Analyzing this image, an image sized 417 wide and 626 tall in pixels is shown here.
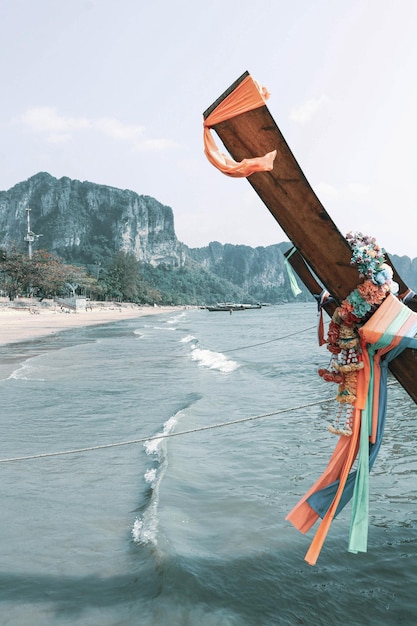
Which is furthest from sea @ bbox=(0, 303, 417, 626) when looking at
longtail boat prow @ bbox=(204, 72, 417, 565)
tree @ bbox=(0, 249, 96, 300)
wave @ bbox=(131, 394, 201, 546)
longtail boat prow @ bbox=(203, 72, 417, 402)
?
tree @ bbox=(0, 249, 96, 300)

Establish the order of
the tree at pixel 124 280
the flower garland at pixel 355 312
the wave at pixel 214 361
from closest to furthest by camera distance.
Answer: the flower garland at pixel 355 312 < the wave at pixel 214 361 < the tree at pixel 124 280

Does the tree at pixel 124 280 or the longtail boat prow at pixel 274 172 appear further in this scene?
the tree at pixel 124 280

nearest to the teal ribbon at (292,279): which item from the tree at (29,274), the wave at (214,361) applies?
the wave at (214,361)

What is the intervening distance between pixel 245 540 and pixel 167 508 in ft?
Result: 3.11

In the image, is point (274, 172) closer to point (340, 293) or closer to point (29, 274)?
point (340, 293)

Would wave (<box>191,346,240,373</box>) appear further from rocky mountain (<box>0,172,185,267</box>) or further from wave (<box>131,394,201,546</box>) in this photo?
rocky mountain (<box>0,172,185,267</box>)

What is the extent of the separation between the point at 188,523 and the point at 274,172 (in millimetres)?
3214

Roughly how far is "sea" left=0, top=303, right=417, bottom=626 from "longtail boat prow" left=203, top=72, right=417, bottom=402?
1.66m

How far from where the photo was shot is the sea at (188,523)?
10.4 ft

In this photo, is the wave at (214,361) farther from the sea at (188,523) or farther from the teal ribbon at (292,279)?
the teal ribbon at (292,279)

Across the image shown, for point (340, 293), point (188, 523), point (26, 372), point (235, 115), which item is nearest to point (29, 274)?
point (26, 372)

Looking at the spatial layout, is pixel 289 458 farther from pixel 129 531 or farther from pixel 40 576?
pixel 40 576

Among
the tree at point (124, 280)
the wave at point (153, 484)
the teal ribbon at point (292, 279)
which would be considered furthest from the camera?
the tree at point (124, 280)

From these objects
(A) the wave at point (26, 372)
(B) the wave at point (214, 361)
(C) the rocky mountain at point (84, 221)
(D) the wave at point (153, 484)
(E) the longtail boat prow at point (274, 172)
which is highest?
(C) the rocky mountain at point (84, 221)
